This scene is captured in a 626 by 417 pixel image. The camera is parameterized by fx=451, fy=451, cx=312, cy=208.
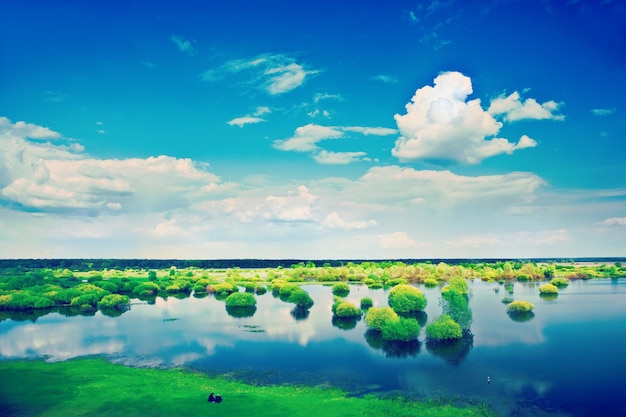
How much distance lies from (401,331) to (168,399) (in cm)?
3064

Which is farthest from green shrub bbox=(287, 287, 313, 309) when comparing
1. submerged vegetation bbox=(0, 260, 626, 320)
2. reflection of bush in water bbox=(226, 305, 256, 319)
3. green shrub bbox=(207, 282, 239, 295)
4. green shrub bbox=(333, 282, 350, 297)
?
green shrub bbox=(207, 282, 239, 295)

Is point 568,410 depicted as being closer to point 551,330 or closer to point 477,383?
point 477,383

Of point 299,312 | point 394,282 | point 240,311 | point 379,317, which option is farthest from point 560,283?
point 240,311

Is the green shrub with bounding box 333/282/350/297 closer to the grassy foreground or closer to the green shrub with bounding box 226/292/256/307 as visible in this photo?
the green shrub with bounding box 226/292/256/307

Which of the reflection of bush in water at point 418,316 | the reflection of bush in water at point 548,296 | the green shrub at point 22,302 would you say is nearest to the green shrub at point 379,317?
the reflection of bush in water at point 418,316

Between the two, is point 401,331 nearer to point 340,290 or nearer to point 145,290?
point 340,290

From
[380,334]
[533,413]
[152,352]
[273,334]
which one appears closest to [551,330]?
[380,334]

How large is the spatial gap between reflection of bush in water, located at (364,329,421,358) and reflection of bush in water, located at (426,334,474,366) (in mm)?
1791

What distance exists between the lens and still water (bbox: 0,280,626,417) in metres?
40.4

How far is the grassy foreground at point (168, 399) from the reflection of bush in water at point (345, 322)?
96.7 ft

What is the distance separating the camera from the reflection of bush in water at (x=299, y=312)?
263ft

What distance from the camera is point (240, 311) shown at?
8831 cm

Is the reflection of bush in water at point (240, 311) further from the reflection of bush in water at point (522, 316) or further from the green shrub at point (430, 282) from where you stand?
the green shrub at point (430, 282)

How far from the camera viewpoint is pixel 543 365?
48.4 m
